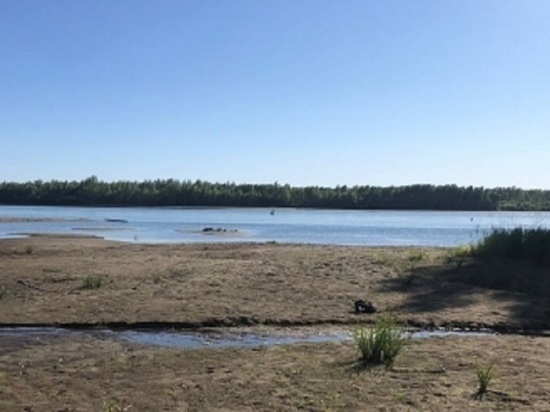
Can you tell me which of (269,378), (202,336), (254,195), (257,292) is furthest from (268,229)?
(254,195)

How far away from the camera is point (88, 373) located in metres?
9.05

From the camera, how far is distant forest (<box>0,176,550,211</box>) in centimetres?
14062

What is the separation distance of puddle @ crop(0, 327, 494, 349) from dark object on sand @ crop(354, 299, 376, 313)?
1.70 meters

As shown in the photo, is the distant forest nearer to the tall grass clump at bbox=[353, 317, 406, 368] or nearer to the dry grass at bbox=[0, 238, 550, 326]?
the dry grass at bbox=[0, 238, 550, 326]

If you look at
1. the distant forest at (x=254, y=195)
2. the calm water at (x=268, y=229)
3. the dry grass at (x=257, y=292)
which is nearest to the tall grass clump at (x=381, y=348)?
the dry grass at (x=257, y=292)

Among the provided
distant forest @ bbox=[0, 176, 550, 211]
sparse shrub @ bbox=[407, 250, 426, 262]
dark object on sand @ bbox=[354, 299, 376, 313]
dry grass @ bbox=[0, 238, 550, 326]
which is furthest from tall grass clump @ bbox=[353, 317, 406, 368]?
distant forest @ bbox=[0, 176, 550, 211]

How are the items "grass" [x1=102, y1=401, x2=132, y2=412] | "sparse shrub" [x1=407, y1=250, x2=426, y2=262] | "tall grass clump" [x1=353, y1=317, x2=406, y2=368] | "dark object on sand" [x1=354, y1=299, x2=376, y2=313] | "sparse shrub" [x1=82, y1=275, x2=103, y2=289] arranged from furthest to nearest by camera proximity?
1. "sparse shrub" [x1=407, y1=250, x2=426, y2=262]
2. "sparse shrub" [x1=82, y1=275, x2=103, y2=289]
3. "dark object on sand" [x1=354, y1=299, x2=376, y2=313]
4. "tall grass clump" [x1=353, y1=317, x2=406, y2=368]
5. "grass" [x1=102, y1=401, x2=132, y2=412]

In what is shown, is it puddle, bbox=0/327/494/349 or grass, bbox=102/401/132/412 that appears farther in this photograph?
puddle, bbox=0/327/494/349

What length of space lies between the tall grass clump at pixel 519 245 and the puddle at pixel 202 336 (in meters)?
9.56

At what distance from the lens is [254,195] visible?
149000 millimetres

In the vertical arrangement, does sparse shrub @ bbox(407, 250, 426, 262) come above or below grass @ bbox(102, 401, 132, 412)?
above

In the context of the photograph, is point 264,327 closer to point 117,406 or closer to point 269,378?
point 269,378

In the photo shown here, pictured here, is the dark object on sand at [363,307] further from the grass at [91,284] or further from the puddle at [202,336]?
the grass at [91,284]

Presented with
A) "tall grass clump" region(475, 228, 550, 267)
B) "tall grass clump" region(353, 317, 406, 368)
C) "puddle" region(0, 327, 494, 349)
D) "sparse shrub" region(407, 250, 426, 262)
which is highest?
"tall grass clump" region(475, 228, 550, 267)
